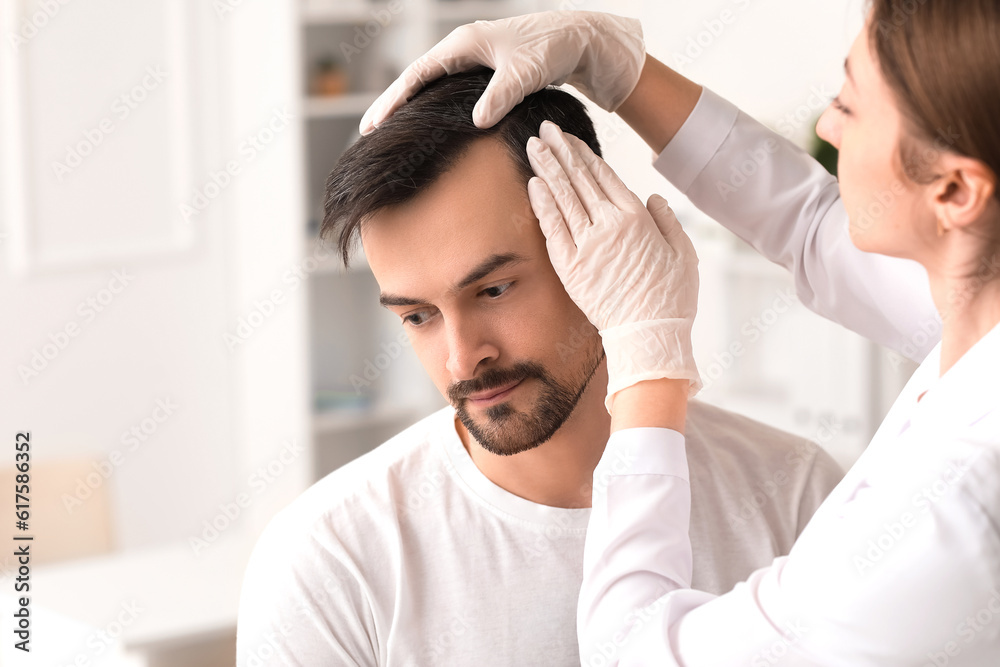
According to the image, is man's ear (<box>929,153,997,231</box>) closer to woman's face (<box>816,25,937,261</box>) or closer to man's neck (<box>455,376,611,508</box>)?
woman's face (<box>816,25,937,261</box>)

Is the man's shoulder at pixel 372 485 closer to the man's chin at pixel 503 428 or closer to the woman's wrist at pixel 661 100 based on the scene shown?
the man's chin at pixel 503 428

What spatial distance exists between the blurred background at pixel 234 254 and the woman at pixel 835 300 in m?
1.40

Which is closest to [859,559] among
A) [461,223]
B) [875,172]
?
[875,172]

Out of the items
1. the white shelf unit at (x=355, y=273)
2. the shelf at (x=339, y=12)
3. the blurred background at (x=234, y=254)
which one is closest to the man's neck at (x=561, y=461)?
the blurred background at (x=234, y=254)

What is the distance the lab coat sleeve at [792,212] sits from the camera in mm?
1286

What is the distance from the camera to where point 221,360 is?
3549mm

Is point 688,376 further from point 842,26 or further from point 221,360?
point 221,360

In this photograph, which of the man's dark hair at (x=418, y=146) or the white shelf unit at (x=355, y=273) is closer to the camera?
the man's dark hair at (x=418, y=146)

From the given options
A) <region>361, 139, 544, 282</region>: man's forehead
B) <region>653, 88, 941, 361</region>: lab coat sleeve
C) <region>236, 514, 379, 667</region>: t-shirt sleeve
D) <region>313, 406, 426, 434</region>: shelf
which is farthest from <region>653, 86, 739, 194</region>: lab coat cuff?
<region>313, 406, 426, 434</region>: shelf

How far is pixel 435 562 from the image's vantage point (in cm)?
121

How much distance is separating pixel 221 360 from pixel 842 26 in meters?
2.49

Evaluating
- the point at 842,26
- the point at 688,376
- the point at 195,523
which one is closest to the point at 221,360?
the point at 195,523

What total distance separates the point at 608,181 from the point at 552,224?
0.31ft

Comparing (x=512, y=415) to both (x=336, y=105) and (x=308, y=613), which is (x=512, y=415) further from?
(x=336, y=105)
